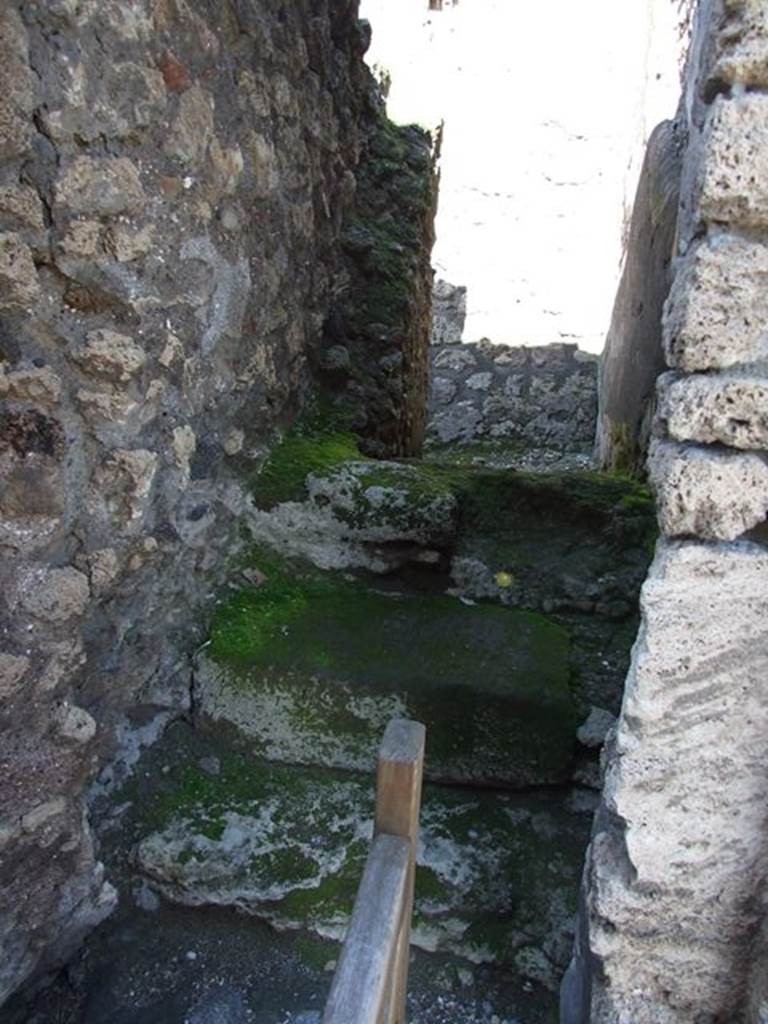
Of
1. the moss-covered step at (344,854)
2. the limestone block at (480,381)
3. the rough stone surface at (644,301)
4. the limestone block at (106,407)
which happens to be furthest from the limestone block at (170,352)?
the limestone block at (480,381)

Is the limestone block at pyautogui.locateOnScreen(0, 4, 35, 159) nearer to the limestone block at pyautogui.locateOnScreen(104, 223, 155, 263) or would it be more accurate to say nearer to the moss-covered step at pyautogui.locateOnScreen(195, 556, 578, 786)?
the limestone block at pyautogui.locateOnScreen(104, 223, 155, 263)

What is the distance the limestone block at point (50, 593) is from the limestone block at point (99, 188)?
66 centimetres

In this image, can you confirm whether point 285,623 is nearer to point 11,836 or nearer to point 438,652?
point 438,652

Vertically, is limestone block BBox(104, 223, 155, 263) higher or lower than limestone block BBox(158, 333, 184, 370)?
higher

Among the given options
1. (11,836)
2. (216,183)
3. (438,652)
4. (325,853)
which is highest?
(216,183)

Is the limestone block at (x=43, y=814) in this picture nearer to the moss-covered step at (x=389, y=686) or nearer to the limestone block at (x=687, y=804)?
the moss-covered step at (x=389, y=686)

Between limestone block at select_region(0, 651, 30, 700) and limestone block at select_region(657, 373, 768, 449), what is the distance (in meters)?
1.19

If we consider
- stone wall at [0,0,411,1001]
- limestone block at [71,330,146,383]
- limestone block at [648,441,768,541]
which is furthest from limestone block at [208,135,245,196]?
limestone block at [648,441,768,541]

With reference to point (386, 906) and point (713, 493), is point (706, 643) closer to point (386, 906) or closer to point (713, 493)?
point (713, 493)

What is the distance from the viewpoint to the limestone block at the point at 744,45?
105cm

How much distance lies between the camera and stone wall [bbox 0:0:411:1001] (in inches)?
59.3

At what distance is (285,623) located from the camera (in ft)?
7.02

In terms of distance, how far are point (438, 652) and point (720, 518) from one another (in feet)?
3.44

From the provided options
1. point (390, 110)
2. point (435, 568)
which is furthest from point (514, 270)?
point (435, 568)
